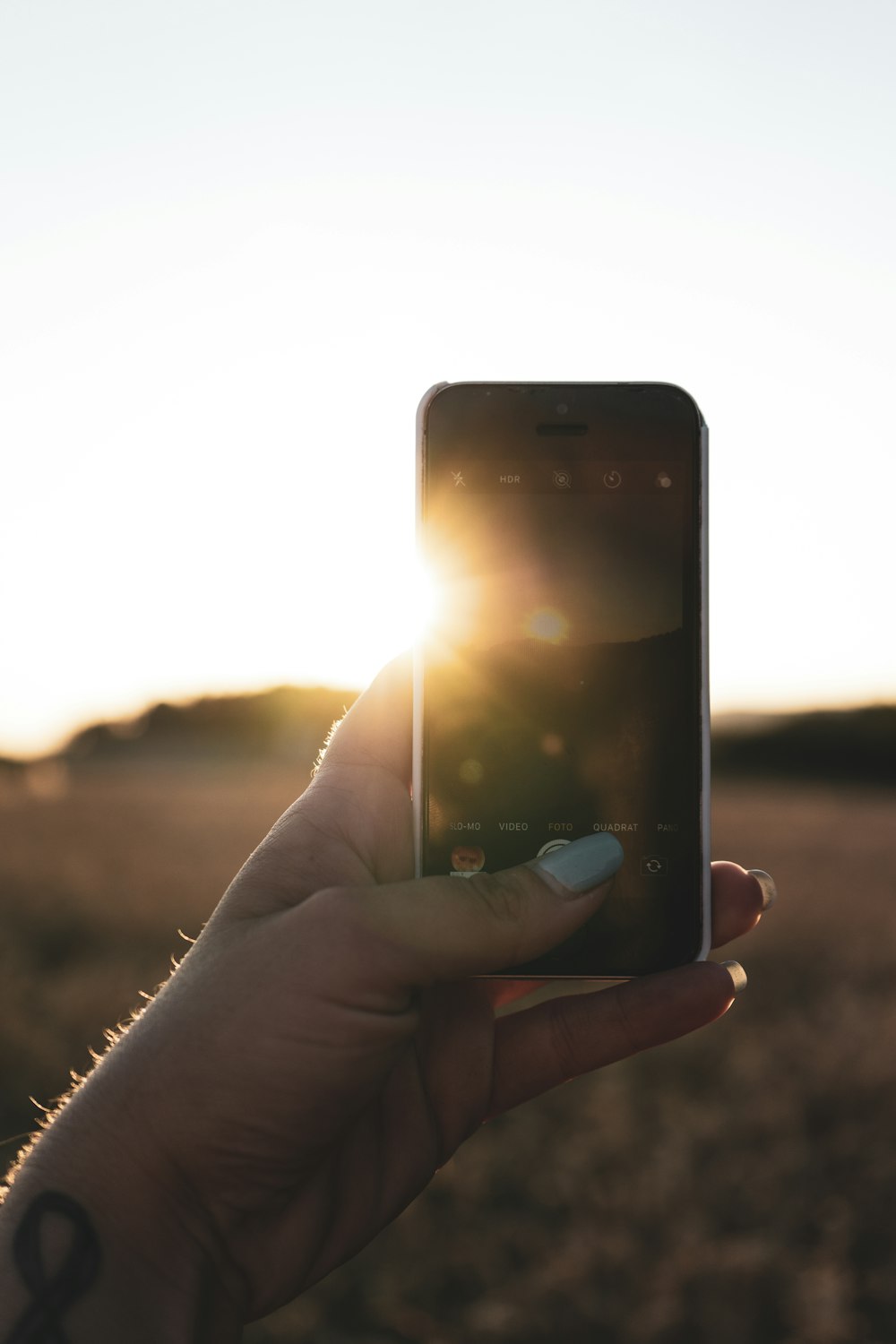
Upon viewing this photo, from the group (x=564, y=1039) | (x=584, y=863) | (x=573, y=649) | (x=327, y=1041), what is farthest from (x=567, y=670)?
(x=327, y=1041)

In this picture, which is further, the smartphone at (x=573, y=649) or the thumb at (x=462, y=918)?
the smartphone at (x=573, y=649)

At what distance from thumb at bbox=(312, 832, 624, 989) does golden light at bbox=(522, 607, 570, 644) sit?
61cm

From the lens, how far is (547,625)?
250 cm

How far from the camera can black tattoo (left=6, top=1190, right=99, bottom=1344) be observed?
1853 mm

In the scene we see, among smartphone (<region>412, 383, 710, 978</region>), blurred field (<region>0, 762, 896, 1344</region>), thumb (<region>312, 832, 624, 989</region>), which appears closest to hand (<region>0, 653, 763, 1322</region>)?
thumb (<region>312, 832, 624, 989</region>)

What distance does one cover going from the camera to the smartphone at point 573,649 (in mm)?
→ 2404

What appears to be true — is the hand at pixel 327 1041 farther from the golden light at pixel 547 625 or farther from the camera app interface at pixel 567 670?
the golden light at pixel 547 625

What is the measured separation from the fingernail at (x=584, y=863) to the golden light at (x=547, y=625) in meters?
0.51

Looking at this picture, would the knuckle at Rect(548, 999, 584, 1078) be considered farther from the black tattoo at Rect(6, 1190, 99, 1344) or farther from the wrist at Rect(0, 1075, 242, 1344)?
the black tattoo at Rect(6, 1190, 99, 1344)

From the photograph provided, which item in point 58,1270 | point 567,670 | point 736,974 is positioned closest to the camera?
point 58,1270

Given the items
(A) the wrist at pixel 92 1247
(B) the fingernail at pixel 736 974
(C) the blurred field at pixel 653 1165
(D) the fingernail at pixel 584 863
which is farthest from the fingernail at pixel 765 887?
(C) the blurred field at pixel 653 1165

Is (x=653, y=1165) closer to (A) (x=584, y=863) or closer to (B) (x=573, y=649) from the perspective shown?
(A) (x=584, y=863)

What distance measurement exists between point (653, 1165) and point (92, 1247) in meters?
3.21

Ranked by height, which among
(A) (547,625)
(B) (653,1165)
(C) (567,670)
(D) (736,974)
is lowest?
(B) (653,1165)
